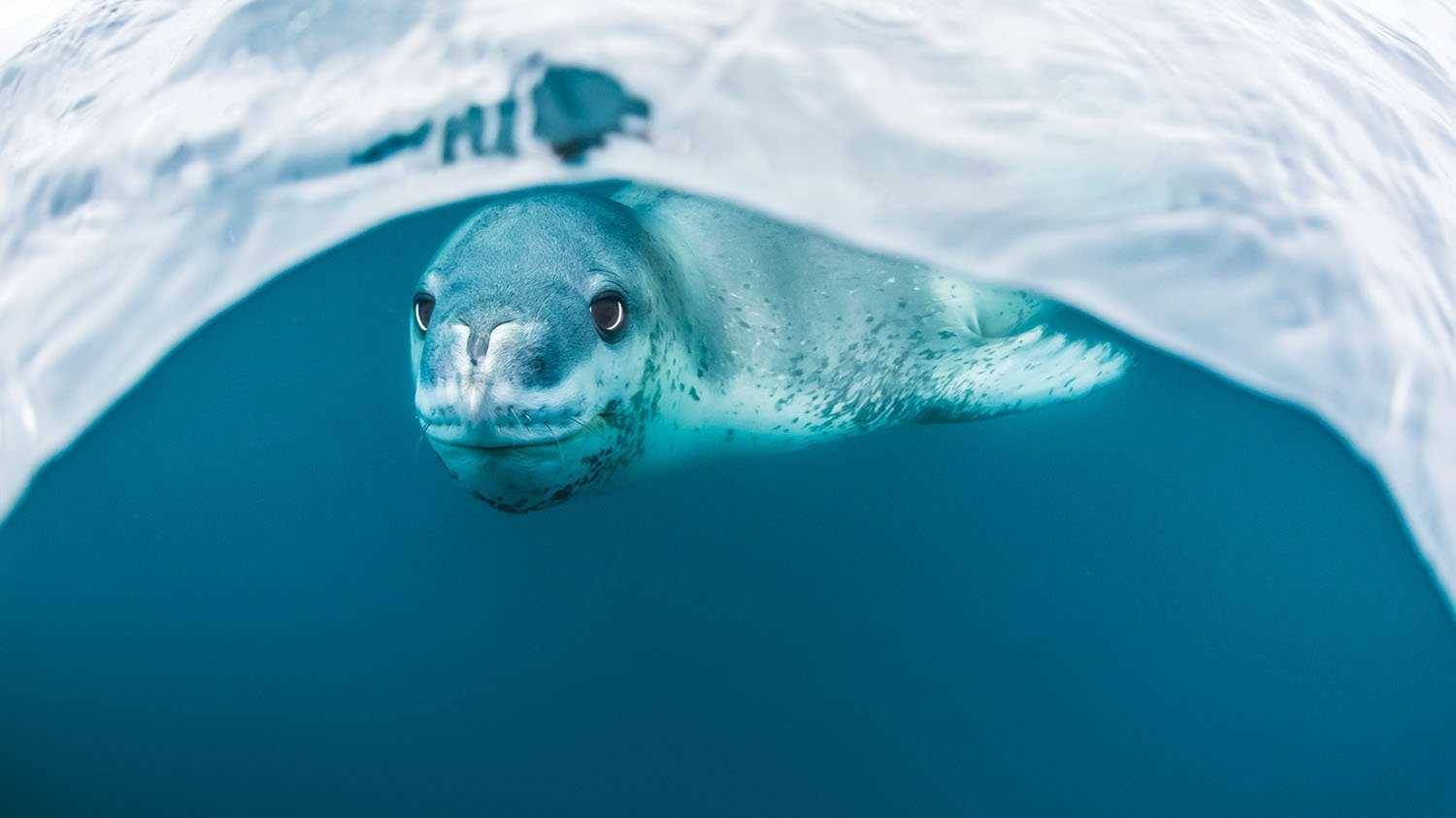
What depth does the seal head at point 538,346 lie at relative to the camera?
1.85m

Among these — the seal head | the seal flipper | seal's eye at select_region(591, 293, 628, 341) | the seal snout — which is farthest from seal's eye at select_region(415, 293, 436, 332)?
the seal flipper

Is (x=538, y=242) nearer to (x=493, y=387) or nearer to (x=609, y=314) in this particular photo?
(x=609, y=314)

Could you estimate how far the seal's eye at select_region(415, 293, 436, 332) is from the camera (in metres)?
2.13

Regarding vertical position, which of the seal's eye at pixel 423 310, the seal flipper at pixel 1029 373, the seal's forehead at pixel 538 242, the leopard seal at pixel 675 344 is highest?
the seal's forehead at pixel 538 242

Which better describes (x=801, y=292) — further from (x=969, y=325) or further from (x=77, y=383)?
(x=77, y=383)

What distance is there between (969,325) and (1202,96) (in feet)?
4.10

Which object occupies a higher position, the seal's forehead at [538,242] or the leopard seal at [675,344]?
the seal's forehead at [538,242]

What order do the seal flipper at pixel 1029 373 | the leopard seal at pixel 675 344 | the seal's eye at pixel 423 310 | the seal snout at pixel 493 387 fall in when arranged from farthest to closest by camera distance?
1. the seal flipper at pixel 1029 373
2. the seal's eye at pixel 423 310
3. the leopard seal at pixel 675 344
4. the seal snout at pixel 493 387

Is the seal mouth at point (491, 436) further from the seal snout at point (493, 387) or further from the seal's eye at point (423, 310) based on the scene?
the seal's eye at point (423, 310)

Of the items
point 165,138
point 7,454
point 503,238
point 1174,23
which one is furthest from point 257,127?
point 1174,23

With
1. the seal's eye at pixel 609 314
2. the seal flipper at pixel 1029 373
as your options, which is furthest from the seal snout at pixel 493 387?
the seal flipper at pixel 1029 373

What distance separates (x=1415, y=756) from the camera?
10.2ft

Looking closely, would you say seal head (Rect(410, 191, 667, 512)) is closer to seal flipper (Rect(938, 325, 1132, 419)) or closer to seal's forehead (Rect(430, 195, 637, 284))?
seal's forehead (Rect(430, 195, 637, 284))

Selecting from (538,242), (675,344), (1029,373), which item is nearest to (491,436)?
(538,242)
